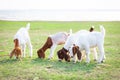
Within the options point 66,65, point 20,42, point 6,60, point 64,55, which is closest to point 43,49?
point 20,42

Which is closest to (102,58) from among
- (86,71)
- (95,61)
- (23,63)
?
(95,61)

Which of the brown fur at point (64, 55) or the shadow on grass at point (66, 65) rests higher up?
the brown fur at point (64, 55)

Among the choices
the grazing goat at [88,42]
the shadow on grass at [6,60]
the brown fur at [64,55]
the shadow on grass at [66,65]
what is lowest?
the shadow on grass at [66,65]

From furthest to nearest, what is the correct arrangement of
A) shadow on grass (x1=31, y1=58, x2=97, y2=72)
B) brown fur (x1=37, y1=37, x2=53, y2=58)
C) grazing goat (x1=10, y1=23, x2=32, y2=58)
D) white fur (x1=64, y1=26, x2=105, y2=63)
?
brown fur (x1=37, y1=37, x2=53, y2=58)
grazing goat (x1=10, y1=23, x2=32, y2=58)
white fur (x1=64, y1=26, x2=105, y2=63)
shadow on grass (x1=31, y1=58, x2=97, y2=72)

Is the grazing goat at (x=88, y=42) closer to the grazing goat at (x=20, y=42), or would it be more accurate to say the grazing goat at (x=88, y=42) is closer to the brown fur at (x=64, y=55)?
the brown fur at (x=64, y=55)

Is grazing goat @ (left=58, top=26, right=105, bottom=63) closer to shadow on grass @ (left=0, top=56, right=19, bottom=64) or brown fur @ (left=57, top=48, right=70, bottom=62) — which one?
brown fur @ (left=57, top=48, right=70, bottom=62)

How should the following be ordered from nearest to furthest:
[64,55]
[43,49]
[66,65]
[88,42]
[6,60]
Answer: [66,65]
[88,42]
[64,55]
[6,60]
[43,49]

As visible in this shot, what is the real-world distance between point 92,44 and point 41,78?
85.7 inches

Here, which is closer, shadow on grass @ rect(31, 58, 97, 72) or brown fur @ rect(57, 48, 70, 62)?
shadow on grass @ rect(31, 58, 97, 72)

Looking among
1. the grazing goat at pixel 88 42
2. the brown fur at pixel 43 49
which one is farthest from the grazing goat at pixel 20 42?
the grazing goat at pixel 88 42

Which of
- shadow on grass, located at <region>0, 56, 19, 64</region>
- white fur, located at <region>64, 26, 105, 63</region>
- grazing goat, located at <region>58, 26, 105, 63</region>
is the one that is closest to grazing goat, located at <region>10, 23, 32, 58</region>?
shadow on grass, located at <region>0, 56, 19, 64</region>

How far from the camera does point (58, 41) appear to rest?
10.8m

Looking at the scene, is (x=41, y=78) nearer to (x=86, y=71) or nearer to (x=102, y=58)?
(x=86, y=71)

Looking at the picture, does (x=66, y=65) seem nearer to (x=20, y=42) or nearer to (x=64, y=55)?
(x=64, y=55)
